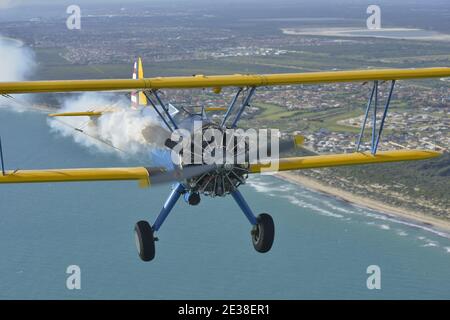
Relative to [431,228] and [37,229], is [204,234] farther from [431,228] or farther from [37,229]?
[431,228]

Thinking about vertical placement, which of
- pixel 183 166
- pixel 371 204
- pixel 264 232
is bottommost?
pixel 371 204

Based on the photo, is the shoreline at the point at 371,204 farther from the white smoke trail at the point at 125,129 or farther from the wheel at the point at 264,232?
the wheel at the point at 264,232

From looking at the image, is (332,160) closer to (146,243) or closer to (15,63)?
(146,243)

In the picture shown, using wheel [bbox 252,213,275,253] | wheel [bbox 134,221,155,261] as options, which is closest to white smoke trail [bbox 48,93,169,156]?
wheel [bbox 134,221,155,261]

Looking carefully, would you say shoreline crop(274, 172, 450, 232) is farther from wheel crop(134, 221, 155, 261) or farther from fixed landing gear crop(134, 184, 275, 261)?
wheel crop(134, 221, 155, 261)

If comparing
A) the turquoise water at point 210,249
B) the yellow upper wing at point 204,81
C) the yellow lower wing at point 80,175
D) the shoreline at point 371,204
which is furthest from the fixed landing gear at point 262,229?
the shoreline at point 371,204

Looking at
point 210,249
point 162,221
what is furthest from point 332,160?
point 210,249

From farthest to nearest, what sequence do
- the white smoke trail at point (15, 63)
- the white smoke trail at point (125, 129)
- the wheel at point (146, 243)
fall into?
the white smoke trail at point (15, 63) → the white smoke trail at point (125, 129) → the wheel at point (146, 243)

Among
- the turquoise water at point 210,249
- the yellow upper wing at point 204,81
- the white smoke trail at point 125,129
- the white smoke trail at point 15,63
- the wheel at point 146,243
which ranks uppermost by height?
the yellow upper wing at point 204,81
